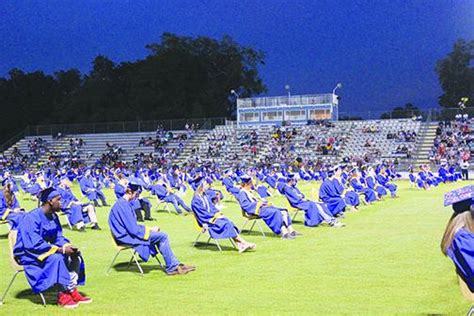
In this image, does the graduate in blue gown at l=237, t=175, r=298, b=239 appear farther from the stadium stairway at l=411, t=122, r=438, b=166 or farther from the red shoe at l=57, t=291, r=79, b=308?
the stadium stairway at l=411, t=122, r=438, b=166

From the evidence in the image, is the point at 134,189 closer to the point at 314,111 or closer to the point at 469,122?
the point at 469,122

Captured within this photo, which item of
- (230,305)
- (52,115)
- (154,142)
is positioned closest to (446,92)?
(154,142)

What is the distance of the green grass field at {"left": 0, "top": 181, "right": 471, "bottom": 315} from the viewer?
805cm

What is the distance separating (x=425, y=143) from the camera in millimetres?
48938

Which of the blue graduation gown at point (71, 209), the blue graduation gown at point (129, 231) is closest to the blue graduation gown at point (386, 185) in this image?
the blue graduation gown at point (71, 209)

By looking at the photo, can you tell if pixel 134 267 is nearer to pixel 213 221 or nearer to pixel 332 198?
pixel 213 221

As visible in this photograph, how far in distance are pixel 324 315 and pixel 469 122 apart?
150 feet

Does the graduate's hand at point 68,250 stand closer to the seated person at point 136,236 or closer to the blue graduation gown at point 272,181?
the seated person at point 136,236

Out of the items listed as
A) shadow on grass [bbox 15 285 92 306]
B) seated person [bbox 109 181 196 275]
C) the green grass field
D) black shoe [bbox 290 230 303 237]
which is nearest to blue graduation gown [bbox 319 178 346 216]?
the green grass field

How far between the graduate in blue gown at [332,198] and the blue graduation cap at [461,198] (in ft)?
36.3

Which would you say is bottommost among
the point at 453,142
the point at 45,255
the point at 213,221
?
the point at 213,221

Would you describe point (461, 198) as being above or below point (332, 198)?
above

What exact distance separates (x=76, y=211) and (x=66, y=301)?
8684 millimetres

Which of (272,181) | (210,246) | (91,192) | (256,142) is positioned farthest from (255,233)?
(256,142)
